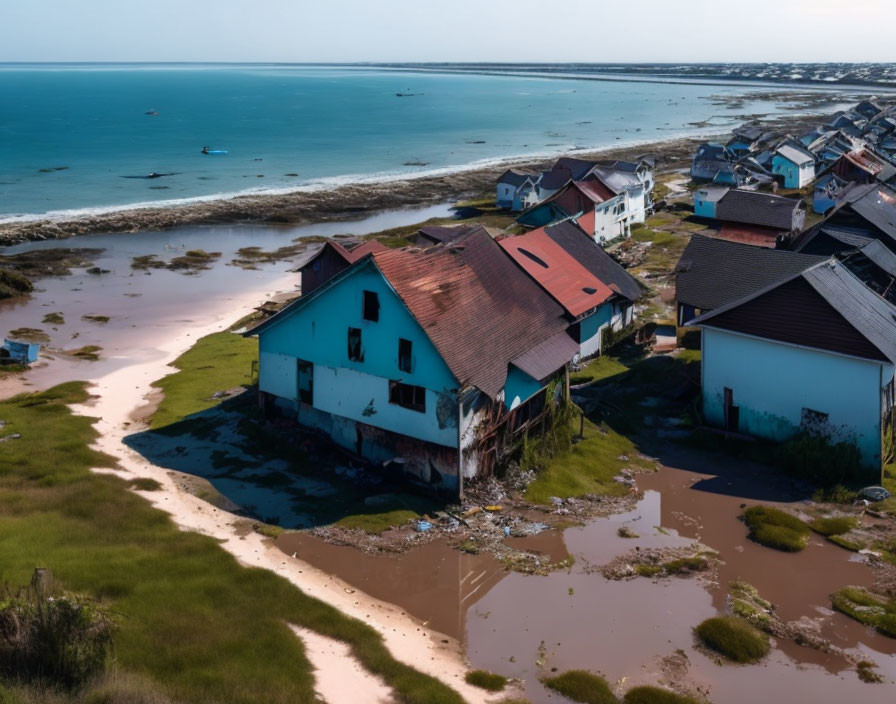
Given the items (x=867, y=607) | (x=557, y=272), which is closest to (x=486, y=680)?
(x=867, y=607)

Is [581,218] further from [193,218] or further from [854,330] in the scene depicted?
[193,218]

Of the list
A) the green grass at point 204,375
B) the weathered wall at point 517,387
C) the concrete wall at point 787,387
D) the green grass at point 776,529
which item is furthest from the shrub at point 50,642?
the concrete wall at point 787,387

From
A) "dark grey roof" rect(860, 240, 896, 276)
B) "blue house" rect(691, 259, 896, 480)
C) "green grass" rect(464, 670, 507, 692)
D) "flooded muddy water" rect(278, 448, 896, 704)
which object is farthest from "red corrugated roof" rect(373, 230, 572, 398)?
"dark grey roof" rect(860, 240, 896, 276)

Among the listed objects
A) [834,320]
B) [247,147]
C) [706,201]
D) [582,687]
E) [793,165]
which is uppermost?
[247,147]

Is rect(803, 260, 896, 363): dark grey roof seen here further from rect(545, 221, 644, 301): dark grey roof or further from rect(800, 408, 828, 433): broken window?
rect(545, 221, 644, 301): dark grey roof

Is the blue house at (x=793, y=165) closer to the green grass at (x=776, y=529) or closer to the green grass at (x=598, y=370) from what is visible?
the green grass at (x=598, y=370)

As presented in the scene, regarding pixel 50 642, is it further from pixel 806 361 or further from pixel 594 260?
pixel 594 260
